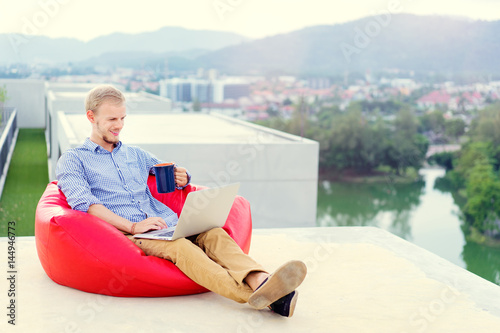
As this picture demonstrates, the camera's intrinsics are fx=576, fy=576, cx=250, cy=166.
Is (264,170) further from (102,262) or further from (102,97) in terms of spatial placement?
(102,262)

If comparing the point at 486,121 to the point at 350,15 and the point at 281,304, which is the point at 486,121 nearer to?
the point at 350,15

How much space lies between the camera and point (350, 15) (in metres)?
43.1

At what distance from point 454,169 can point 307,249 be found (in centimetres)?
4054

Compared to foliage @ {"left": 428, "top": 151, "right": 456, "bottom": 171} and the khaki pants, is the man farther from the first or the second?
foliage @ {"left": 428, "top": 151, "right": 456, "bottom": 171}

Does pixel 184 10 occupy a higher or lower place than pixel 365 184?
higher

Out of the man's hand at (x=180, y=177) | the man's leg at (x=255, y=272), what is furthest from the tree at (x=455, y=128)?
the man's leg at (x=255, y=272)

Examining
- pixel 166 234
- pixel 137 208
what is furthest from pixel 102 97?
pixel 166 234

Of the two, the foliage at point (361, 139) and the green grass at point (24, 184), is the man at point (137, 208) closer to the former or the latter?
the green grass at point (24, 184)

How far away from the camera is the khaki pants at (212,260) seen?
215cm

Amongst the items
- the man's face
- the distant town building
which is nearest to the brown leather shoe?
the man's face

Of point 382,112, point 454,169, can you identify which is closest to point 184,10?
point 382,112

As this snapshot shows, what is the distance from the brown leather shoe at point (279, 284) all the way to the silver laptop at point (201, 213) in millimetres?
404

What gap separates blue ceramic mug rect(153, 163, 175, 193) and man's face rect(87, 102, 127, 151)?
0.23 meters

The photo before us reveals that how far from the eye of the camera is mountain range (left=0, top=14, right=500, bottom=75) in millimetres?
32031
